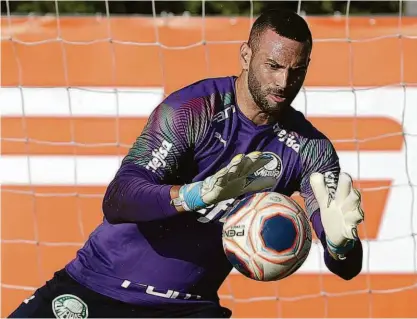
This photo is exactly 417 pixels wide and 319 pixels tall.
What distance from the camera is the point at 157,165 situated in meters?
3.11

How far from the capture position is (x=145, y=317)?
333 centimetres

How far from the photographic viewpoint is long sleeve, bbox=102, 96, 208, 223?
114 inches

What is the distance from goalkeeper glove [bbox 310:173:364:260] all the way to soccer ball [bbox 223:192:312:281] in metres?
0.11

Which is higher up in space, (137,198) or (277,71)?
(277,71)

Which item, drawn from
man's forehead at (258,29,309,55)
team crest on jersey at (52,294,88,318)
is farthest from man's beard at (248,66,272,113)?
team crest on jersey at (52,294,88,318)

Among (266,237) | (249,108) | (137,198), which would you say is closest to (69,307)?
(137,198)

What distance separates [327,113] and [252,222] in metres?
1.98

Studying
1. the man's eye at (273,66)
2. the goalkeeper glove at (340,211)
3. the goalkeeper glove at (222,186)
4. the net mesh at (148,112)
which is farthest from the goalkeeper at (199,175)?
the net mesh at (148,112)

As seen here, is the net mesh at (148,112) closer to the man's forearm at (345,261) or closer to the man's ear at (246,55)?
the man's ear at (246,55)

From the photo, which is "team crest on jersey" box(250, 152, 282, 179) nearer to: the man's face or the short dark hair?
the man's face

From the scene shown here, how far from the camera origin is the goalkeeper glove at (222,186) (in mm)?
2715

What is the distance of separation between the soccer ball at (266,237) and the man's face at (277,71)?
0.37 m

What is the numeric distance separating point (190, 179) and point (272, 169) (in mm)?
301

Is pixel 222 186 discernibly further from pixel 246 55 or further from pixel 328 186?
pixel 246 55
